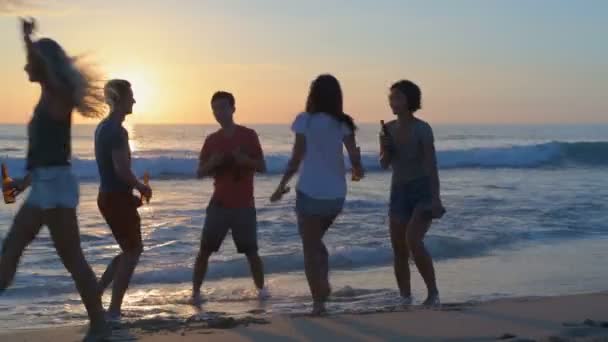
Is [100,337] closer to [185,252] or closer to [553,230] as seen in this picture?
[185,252]

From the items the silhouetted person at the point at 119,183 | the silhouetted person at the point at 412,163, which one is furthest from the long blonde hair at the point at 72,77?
the silhouetted person at the point at 412,163

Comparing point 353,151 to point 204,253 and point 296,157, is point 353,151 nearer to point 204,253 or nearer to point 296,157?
point 296,157

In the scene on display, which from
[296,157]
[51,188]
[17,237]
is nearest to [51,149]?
[51,188]

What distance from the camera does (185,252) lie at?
9977mm

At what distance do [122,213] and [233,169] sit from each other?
112 centimetres

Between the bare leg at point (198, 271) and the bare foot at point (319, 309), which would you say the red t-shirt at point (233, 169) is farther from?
the bare foot at point (319, 309)

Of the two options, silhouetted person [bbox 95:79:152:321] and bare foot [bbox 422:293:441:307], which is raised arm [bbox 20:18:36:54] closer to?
silhouetted person [bbox 95:79:152:321]

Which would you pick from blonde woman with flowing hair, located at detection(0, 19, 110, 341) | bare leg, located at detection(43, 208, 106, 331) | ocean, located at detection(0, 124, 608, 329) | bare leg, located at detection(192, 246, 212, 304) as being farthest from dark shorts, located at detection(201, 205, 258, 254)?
blonde woman with flowing hair, located at detection(0, 19, 110, 341)

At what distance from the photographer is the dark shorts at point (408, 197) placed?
6.53 metres

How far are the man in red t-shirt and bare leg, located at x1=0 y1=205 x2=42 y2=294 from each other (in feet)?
6.77

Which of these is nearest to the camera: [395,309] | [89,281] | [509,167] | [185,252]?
[89,281]

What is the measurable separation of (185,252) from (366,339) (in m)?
5.01

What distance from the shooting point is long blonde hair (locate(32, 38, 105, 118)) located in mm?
4750

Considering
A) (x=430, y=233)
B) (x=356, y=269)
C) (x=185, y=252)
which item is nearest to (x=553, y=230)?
(x=430, y=233)
